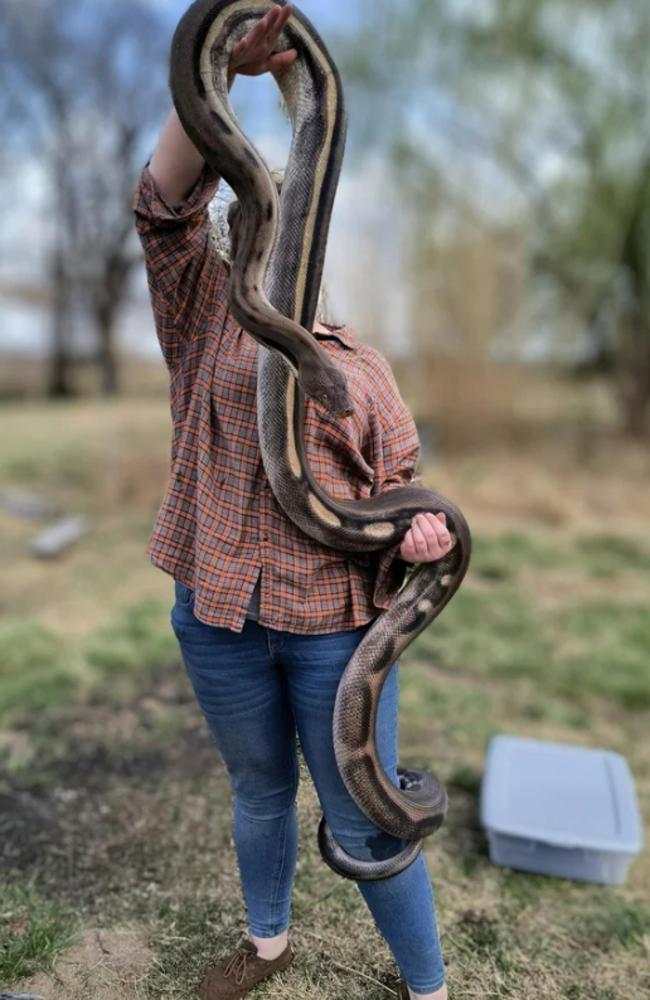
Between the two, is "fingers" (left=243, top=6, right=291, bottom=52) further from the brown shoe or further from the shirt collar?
the brown shoe

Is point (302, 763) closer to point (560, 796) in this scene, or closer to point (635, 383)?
point (560, 796)

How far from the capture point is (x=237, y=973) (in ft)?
8.30

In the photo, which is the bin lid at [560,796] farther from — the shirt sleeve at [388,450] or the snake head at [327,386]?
the snake head at [327,386]

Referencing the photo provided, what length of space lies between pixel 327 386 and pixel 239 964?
68.9 inches

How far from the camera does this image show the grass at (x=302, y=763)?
282cm

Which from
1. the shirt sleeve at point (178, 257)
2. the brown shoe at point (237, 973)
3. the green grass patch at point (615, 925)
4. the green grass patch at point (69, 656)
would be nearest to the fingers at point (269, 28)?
the shirt sleeve at point (178, 257)

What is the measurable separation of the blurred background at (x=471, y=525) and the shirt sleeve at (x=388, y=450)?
34cm

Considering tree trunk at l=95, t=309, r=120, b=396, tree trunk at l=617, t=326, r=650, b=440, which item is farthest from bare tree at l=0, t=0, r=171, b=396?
tree trunk at l=617, t=326, r=650, b=440

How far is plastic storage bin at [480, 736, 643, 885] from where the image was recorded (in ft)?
11.0

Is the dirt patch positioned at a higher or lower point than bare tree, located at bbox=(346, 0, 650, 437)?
lower

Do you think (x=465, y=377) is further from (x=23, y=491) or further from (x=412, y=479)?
(x=412, y=479)

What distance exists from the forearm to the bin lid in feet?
8.66

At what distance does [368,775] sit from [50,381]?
88.2 feet

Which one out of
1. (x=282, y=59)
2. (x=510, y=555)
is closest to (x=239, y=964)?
(x=282, y=59)
